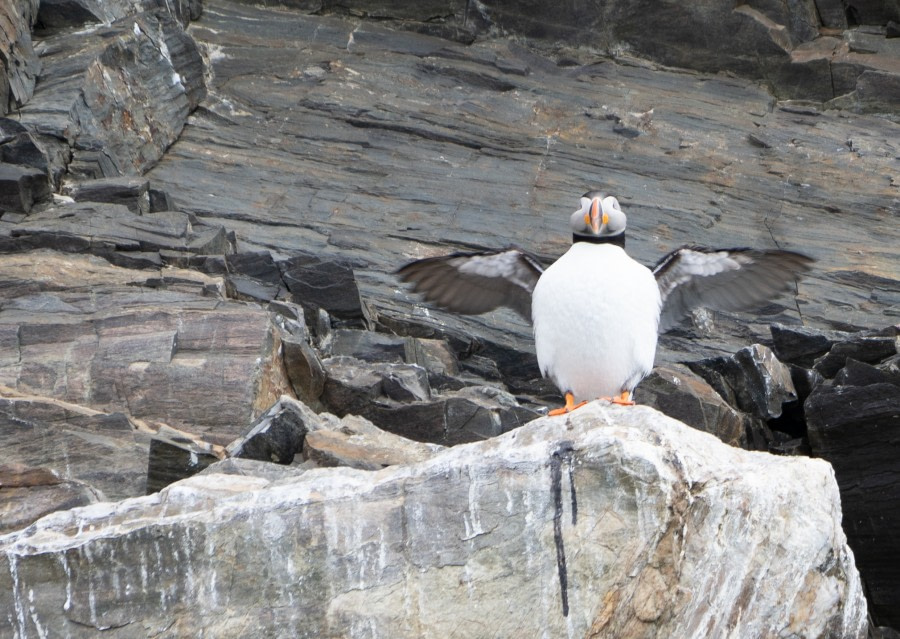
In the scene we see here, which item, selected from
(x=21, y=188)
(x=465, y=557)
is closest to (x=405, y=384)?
(x=465, y=557)

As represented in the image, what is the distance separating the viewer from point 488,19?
21.1 metres

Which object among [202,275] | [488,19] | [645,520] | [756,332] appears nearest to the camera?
[645,520]

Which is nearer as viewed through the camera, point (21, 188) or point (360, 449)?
point (360, 449)

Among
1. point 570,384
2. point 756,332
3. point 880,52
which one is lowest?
point 756,332

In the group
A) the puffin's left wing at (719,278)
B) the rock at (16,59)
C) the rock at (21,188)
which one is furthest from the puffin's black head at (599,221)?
the rock at (16,59)

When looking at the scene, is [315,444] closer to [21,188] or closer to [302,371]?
[302,371]

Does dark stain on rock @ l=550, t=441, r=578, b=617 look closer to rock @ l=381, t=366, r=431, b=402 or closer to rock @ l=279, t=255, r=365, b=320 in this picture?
rock @ l=381, t=366, r=431, b=402

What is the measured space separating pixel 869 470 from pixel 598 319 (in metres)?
3.53

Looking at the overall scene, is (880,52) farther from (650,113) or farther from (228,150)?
(228,150)

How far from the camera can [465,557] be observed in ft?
20.7

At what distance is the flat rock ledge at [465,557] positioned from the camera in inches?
245

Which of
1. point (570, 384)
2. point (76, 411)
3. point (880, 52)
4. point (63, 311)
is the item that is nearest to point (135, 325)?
point (63, 311)

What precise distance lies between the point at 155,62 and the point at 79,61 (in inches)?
50.2

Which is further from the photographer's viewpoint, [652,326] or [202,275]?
[202,275]
